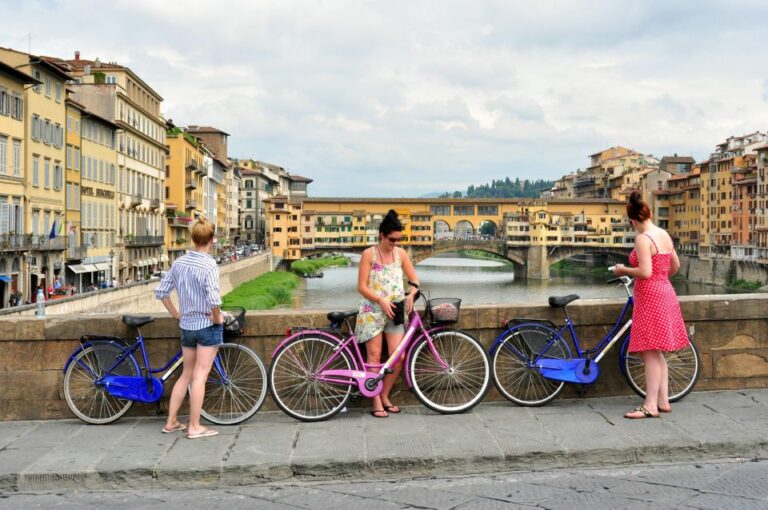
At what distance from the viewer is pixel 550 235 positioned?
92.4m

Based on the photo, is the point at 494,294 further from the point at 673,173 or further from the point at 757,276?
the point at 673,173

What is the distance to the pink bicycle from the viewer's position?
5.56 metres

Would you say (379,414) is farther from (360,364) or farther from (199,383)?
(199,383)

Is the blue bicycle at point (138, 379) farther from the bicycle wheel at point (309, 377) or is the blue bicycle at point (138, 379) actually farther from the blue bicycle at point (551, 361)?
the blue bicycle at point (551, 361)

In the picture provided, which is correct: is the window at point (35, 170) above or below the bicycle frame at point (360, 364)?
above

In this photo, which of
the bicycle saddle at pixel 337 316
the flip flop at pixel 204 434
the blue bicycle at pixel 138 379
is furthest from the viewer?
the bicycle saddle at pixel 337 316

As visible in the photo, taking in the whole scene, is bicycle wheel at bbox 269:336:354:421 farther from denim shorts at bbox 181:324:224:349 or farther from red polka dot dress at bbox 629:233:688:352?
red polka dot dress at bbox 629:233:688:352

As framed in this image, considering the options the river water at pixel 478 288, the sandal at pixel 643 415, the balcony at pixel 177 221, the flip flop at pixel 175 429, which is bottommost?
the river water at pixel 478 288

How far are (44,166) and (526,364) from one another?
31.8 meters

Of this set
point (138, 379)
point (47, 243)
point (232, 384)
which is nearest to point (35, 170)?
point (47, 243)

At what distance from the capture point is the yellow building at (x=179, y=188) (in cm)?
5962

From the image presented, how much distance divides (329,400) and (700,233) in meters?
88.1

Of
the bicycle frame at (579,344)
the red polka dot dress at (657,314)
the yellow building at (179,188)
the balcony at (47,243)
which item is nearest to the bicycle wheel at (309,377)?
the bicycle frame at (579,344)

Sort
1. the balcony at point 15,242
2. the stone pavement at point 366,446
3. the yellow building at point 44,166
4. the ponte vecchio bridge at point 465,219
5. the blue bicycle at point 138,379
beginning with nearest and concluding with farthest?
the stone pavement at point 366,446 → the blue bicycle at point 138,379 → the balcony at point 15,242 → the yellow building at point 44,166 → the ponte vecchio bridge at point 465,219
